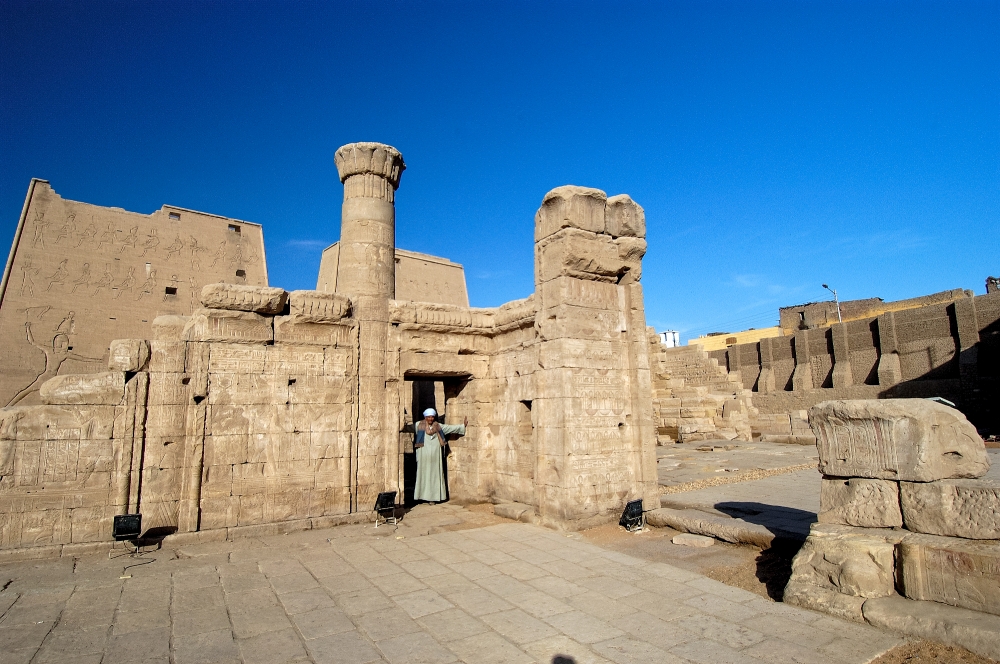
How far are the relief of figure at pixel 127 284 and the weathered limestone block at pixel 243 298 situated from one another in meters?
9.29

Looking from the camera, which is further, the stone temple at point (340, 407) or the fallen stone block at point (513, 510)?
the fallen stone block at point (513, 510)

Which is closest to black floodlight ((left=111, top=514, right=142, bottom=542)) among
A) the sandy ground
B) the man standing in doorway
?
Answer: the man standing in doorway

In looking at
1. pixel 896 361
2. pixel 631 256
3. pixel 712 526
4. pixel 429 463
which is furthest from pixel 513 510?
pixel 896 361

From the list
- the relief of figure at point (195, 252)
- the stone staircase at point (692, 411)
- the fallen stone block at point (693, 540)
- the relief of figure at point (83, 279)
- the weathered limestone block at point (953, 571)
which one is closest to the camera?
the weathered limestone block at point (953, 571)

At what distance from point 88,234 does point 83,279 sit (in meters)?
1.29

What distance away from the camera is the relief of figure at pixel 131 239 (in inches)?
569

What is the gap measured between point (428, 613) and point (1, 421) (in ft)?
17.7

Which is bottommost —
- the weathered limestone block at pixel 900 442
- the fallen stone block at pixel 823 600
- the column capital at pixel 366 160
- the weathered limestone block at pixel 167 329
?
the fallen stone block at pixel 823 600

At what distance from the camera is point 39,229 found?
13398 millimetres

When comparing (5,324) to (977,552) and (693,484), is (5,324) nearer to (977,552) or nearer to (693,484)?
(693,484)

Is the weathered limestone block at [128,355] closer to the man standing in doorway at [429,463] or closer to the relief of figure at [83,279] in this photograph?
the man standing in doorway at [429,463]

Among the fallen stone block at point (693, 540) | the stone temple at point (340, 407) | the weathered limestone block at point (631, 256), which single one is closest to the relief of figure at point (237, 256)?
the stone temple at point (340, 407)

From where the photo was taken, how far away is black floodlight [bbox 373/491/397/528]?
7289mm

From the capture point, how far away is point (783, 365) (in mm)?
29359
